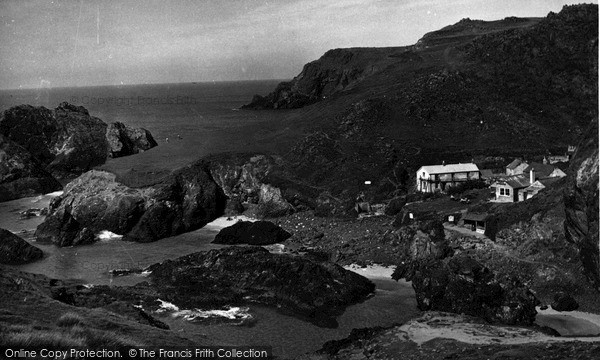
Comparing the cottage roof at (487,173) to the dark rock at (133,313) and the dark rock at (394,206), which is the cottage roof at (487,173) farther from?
the dark rock at (133,313)

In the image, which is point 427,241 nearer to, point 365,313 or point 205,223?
point 365,313

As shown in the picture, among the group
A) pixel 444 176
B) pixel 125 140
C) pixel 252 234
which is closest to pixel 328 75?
pixel 125 140

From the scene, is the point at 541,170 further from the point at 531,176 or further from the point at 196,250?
the point at 196,250

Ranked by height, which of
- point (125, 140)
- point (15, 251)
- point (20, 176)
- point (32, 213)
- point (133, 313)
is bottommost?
point (32, 213)

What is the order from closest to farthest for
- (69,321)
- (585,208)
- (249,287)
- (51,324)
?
(51,324) → (69,321) → (585,208) → (249,287)

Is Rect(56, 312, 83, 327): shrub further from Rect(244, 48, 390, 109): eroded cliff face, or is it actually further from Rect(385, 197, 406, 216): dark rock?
Rect(244, 48, 390, 109): eroded cliff face

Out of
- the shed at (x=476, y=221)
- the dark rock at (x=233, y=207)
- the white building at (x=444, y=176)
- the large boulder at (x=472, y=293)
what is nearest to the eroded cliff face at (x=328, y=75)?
the dark rock at (x=233, y=207)
